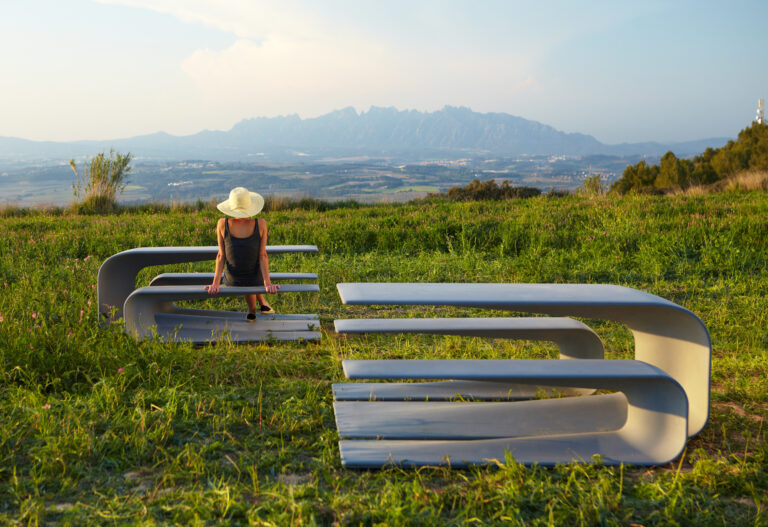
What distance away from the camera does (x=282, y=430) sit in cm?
317

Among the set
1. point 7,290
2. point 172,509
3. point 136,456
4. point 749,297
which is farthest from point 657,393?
point 7,290

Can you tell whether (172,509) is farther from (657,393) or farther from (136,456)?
(657,393)

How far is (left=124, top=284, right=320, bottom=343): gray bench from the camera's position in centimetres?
507

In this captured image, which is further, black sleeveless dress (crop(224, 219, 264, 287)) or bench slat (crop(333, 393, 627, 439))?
black sleeveless dress (crop(224, 219, 264, 287))

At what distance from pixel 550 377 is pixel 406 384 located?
1.22m

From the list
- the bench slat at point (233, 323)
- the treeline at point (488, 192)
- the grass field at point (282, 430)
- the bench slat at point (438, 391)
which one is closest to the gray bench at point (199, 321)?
the bench slat at point (233, 323)

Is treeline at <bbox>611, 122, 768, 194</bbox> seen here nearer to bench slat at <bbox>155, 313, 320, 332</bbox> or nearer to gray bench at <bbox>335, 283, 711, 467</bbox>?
bench slat at <bbox>155, 313, 320, 332</bbox>

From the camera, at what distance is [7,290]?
6.07 metres

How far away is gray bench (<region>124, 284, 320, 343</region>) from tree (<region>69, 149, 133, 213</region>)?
1151cm

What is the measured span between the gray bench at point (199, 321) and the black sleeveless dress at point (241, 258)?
0.20 m

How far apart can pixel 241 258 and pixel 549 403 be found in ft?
9.75

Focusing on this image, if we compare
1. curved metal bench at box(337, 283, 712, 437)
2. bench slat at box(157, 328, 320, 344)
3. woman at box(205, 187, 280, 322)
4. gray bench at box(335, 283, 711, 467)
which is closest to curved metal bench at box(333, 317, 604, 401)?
gray bench at box(335, 283, 711, 467)

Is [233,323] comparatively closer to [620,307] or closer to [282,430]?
[282,430]

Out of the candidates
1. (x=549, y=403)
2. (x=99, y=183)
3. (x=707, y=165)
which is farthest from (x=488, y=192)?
(x=707, y=165)
